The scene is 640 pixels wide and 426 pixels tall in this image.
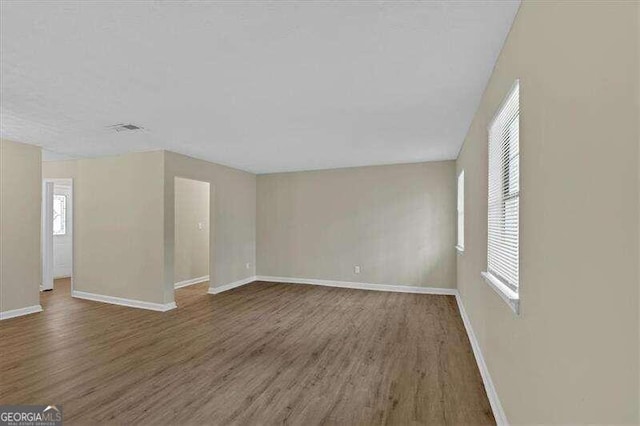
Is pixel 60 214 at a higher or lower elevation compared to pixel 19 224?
higher

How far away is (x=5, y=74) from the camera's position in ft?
7.55

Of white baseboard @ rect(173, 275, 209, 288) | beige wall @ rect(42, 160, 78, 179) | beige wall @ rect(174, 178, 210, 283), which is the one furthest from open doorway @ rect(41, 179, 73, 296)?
beige wall @ rect(174, 178, 210, 283)

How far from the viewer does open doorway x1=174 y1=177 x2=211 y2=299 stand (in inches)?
252

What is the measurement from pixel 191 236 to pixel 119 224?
5.81 ft

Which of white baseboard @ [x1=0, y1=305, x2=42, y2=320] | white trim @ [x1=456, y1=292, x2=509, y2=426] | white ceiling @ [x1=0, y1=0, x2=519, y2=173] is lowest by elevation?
white baseboard @ [x1=0, y1=305, x2=42, y2=320]

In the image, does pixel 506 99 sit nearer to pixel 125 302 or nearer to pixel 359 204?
pixel 359 204

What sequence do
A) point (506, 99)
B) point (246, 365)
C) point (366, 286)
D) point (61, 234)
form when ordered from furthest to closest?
point (61, 234), point (366, 286), point (246, 365), point (506, 99)

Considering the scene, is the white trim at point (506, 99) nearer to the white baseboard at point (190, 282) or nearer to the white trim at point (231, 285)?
the white trim at point (231, 285)

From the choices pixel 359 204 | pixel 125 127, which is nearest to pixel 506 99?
pixel 125 127

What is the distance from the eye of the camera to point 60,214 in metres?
7.34

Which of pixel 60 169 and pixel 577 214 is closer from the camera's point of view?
pixel 577 214

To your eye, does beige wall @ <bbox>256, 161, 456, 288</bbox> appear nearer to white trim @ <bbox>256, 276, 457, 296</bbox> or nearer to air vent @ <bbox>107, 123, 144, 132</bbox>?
white trim @ <bbox>256, 276, 457, 296</bbox>

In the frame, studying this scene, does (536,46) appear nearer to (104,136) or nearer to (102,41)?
(102,41)

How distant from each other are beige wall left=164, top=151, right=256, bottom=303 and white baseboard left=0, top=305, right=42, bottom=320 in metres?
1.86
